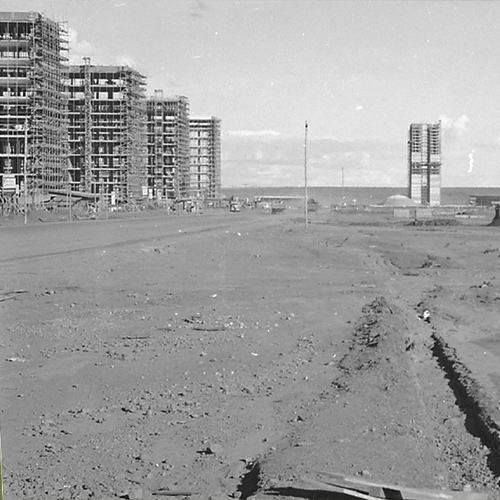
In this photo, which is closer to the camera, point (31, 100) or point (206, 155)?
point (31, 100)

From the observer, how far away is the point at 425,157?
413 feet

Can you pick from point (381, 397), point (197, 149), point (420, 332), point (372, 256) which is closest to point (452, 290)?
point (420, 332)

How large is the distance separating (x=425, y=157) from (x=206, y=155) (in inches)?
1433

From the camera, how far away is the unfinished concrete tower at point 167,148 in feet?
340

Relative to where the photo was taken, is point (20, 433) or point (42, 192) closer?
point (20, 433)

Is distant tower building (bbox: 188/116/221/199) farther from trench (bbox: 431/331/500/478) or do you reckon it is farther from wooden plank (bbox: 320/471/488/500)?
wooden plank (bbox: 320/471/488/500)

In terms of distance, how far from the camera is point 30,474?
6.45 metres

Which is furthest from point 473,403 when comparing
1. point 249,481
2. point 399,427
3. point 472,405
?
point 249,481

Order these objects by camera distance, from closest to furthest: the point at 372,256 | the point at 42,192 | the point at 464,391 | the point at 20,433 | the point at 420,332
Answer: the point at 20,433 → the point at 464,391 → the point at 420,332 → the point at 372,256 → the point at 42,192

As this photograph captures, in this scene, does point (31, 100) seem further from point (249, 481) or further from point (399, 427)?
point (249, 481)

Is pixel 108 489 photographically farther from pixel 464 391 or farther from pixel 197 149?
pixel 197 149

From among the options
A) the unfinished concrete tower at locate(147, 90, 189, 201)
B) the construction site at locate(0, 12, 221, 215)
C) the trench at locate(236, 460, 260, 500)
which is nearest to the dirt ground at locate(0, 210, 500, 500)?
the trench at locate(236, 460, 260, 500)

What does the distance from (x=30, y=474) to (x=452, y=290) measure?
14838 millimetres

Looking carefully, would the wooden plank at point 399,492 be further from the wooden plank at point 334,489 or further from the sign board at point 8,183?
the sign board at point 8,183
